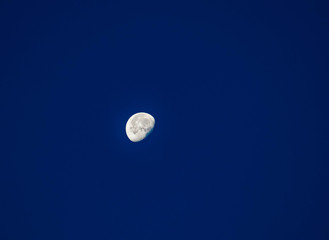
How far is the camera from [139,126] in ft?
33.1

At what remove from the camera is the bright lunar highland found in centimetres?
999

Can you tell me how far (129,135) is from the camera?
33.2 ft

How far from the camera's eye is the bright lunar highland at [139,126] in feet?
A: 32.8

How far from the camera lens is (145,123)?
10195 millimetres

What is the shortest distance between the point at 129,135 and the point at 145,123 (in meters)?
0.98
